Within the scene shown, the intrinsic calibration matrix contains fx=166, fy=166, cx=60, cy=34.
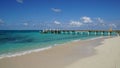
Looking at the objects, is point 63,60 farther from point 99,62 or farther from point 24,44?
point 24,44

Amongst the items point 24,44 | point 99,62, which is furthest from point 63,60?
point 24,44

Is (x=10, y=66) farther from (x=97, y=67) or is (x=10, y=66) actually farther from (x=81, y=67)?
(x=97, y=67)

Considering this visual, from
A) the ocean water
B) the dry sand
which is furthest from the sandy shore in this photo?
the ocean water

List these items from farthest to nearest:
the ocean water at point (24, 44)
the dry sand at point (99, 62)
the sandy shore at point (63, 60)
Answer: the ocean water at point (24, 44), the sandy shore at point (63, 60), the dry sand at point (99, 62)

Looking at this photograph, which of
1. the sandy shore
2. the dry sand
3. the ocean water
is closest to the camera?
the dry sand

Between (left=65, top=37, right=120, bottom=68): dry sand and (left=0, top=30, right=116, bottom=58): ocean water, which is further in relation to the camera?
(left=0, top=30, right=116, bottom=58): ocean water

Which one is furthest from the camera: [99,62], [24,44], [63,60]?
[24,44]

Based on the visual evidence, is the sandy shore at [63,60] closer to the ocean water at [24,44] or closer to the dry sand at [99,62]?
the dry sand at [99,62]

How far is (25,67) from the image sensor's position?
852 cm

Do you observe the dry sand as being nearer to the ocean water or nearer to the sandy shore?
the sandy shore

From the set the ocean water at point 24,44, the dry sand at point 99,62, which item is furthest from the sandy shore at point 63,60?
the ocean water at point 24,44

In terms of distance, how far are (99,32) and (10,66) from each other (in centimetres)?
6566

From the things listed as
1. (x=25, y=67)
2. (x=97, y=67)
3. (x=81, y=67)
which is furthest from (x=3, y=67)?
(x=97, y=67)

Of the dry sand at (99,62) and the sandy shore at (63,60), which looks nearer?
the dry sand at (99,62)
